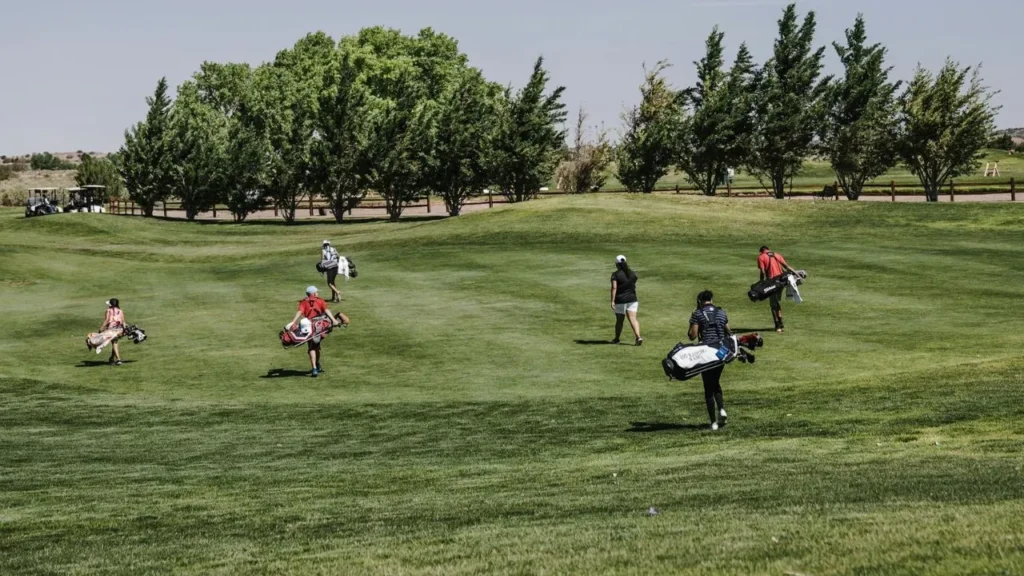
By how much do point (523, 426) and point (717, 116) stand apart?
6351 cm

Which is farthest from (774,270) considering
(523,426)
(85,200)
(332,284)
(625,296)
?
(85,200)

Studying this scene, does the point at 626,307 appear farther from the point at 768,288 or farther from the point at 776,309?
the point at 776,309

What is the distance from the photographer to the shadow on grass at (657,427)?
18.2m

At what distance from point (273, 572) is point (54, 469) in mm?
8501

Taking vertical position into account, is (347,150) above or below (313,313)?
above

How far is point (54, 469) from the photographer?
17125 millimetres

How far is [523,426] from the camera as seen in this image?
62.6 ft

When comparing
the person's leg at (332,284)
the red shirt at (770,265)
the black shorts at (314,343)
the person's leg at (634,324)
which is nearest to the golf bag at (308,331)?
the black shorts at (314,343)

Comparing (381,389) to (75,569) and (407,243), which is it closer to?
(75,569)

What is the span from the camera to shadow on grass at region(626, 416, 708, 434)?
59.6ft

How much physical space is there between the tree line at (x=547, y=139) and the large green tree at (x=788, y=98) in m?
0.10

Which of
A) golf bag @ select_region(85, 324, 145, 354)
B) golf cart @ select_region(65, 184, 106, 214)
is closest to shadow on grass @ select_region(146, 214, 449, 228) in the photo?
golf cart @ select_region(65, 184, 106, 214)

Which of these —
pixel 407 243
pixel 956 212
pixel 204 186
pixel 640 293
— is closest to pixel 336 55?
pixel 204 186

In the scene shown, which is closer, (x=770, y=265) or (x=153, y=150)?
(x=770, y=265)
